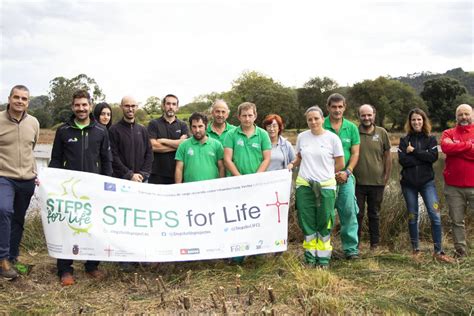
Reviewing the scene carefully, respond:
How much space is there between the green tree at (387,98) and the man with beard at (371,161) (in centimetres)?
4133

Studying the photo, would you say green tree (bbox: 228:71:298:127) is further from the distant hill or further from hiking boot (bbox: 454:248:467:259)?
hiking boot (bbox: 454:248:467:259)

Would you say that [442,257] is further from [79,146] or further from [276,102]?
[276,102]

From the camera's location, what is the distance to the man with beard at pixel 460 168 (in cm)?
574

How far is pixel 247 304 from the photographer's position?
4.36 metres

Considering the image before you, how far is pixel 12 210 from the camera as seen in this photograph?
5.05 m

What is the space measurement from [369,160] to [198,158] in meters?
2.40

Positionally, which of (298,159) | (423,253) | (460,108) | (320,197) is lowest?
(423,253)

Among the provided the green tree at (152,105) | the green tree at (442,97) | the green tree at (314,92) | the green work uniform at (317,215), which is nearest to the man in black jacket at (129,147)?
the green work uniform at (317,215)

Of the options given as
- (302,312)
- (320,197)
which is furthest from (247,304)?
(320,197)

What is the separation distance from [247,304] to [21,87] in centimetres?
350

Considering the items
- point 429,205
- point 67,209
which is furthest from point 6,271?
point 429,205

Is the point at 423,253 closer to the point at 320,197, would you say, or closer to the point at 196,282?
the point at 320,197

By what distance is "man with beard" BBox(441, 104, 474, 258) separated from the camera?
574cm

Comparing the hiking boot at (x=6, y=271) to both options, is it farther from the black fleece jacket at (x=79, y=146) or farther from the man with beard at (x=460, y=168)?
the man with beard at (x=460, y=168)
